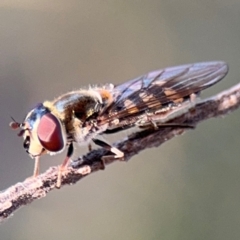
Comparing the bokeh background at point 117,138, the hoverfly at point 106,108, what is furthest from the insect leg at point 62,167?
the bokeh background at point 117,138

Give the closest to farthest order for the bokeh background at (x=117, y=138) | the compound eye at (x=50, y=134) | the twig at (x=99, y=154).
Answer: the twig at (x=99, y=154), the compound eye at (x=50, y=134), the bokeh background at (x=117, y=138)

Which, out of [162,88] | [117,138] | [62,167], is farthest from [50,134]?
[117,138]

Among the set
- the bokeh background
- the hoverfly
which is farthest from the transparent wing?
the bokeh background

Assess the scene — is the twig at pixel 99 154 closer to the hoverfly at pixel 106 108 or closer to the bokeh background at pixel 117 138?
the hoverfly at pixel 106 108

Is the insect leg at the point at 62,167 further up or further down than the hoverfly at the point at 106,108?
further down

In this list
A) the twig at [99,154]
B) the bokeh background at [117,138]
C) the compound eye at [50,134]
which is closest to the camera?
the twig at [99,154]

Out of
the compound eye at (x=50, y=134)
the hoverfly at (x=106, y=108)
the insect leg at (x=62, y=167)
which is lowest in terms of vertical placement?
the insect leg at (x=62, y=167)

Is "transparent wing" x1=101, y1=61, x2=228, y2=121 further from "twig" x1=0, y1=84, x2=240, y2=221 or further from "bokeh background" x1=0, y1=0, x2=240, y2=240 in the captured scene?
"bokeh background" x1=0, y1=0, x2=240, y2=240

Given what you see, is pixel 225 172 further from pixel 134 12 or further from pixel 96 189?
pixel 134 12
